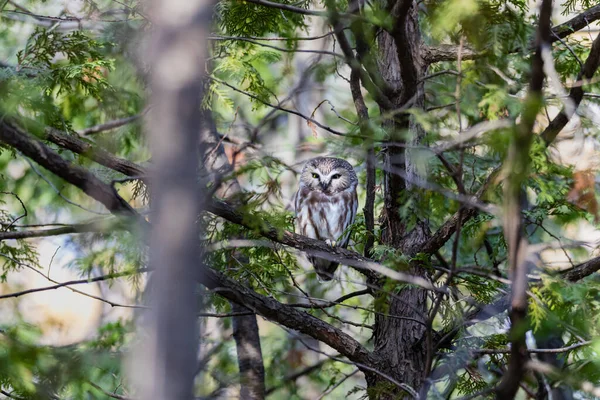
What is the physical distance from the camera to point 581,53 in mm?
5340

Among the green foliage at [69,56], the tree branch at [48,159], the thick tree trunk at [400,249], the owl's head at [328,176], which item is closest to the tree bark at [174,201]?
the tree branch at [48,159]

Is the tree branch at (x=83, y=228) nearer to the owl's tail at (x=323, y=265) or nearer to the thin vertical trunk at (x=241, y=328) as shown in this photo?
the thin vertical trunk at (x=241, y=328)

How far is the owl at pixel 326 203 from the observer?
6.14m

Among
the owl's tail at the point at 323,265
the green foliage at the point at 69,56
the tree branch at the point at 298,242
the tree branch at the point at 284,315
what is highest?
the green foliage at the point at 69,56

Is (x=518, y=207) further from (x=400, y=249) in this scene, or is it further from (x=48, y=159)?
(x=400, y=249)

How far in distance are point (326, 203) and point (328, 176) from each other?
0.85 ft

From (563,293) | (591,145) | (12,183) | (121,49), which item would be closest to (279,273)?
(563,293)

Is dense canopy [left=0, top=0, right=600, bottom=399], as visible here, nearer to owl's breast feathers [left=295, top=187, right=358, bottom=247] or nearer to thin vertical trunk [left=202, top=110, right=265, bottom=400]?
thin vertical trunk [left=202, top=110, right=265, bottom=400]

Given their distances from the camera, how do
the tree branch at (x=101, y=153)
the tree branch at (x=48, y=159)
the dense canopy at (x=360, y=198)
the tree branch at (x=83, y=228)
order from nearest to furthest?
the dense canopy at (x=360, y=198) < the tree branch at (x=48, y=159) < the tree branch at (x=83, y=228) < the tree branch at (x=101, y=153)

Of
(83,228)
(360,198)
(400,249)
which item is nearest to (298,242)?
(400,249)

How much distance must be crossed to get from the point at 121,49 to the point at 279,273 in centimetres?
210

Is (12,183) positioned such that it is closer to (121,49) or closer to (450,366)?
(121,49)

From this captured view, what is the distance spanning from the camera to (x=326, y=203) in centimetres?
616

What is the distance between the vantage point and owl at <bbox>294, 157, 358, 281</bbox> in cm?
614
